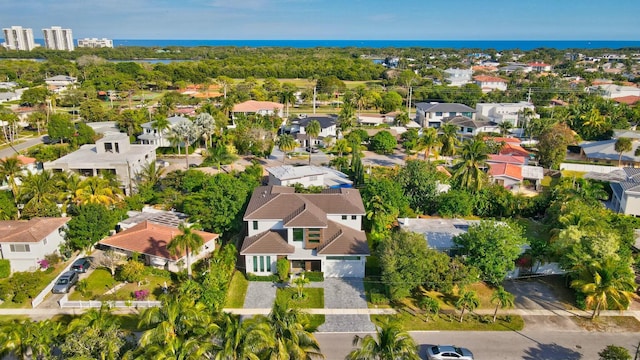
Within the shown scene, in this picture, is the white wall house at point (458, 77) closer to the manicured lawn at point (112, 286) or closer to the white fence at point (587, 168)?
the white fence at point (587, 168)

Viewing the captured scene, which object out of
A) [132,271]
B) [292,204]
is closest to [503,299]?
[292,204]

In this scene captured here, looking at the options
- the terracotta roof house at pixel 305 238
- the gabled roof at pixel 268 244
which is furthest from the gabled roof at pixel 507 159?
the gabled roof at pixel 268 244

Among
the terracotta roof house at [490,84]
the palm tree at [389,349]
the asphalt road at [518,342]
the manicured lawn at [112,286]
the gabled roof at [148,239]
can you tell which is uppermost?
the terracotta roof house at [490,84]

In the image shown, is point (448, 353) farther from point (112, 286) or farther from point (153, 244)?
point (112, 286)

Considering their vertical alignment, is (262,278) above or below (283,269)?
below

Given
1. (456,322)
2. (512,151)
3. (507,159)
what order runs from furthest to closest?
(512,151) < (507,159) < (456,322)

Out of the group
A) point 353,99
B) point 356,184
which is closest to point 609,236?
point 356,184
